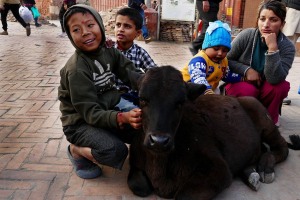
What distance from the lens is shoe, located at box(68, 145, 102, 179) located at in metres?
3.48

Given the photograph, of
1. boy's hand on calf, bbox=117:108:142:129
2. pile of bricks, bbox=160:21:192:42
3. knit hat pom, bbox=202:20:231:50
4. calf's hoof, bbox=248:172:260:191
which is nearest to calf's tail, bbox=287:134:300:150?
calf's hoof, bbox=248:172:260:191

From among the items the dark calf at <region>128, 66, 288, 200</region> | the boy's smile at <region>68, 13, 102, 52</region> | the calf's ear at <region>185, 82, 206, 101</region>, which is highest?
the boy's smile at <region>68, 13, 102, 52</region>

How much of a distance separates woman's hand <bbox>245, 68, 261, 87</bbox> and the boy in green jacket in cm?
206

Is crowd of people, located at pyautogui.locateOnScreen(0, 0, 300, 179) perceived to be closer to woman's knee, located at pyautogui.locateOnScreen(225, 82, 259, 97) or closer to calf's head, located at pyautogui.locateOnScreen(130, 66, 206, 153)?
woman's knee, located at pyautogui.locateOnScreen(225, 82, 259, 97)

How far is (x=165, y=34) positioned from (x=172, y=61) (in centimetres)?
435

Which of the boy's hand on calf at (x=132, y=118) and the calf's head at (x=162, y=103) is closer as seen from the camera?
the calf's head at (x=162, y=103)

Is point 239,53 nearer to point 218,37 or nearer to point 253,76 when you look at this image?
point 253,76

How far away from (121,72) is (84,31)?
703mm

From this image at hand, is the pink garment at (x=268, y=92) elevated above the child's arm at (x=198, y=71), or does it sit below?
below

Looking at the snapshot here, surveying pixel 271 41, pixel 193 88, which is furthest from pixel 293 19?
pixel 193 88

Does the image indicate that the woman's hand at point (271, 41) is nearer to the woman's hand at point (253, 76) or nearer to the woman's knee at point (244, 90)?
the woman's hand at point (253, 76)

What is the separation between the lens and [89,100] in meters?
3.18

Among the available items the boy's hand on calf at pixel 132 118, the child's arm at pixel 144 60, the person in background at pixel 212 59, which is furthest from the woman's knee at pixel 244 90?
the boy's hand on calf at pixel 132 118

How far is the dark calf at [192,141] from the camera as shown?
281cm
